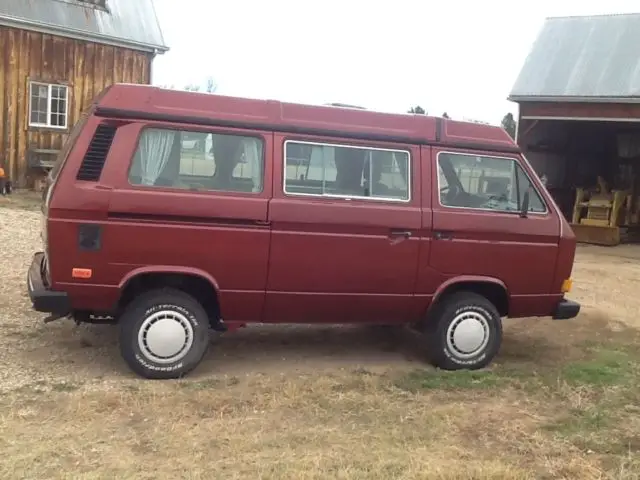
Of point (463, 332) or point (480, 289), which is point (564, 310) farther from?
point (463, 332)

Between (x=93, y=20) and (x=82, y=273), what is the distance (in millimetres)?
15677

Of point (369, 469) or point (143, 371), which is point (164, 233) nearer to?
point (143, 371)

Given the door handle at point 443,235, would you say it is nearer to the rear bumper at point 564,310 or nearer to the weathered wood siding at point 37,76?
the rear bumper at point 564,310

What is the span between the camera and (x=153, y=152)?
5.68 metres

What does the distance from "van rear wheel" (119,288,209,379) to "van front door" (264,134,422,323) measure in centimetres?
63

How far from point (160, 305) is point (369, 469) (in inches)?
89.2

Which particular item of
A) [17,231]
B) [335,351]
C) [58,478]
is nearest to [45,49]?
[17,231]

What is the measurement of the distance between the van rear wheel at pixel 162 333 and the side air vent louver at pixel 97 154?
3.33ft

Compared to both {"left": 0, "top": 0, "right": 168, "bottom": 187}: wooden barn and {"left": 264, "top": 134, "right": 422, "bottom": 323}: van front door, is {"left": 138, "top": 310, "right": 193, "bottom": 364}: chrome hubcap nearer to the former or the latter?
{"left": 264, "top": 134, "right": 422, "bottom": 323}: van front door

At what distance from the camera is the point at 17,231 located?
1226cm

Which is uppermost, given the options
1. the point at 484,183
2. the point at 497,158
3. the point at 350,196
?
the point at 497,158

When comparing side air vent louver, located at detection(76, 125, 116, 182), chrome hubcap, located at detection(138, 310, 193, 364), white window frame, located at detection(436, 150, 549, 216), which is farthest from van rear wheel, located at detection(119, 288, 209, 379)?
white window frame, located at detection(436, 150, 549, 216)

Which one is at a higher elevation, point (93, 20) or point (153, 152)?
point (93, 20)

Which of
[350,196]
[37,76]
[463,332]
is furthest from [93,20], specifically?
[463,332]
